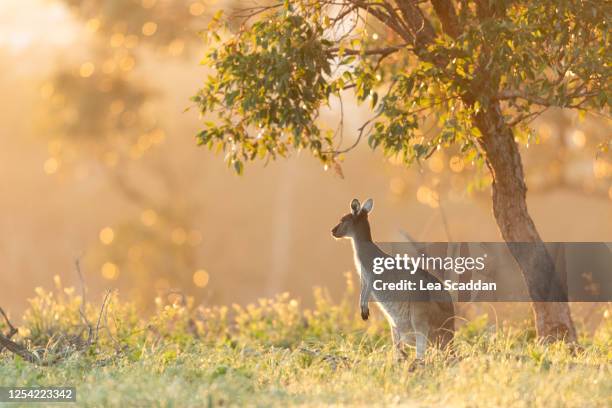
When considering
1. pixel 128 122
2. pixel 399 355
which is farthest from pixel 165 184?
pixel 399 355

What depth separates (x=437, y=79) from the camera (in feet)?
42.2

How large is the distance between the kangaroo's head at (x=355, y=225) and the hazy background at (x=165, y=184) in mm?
2770

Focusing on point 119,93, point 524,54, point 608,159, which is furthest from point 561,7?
point 119,93

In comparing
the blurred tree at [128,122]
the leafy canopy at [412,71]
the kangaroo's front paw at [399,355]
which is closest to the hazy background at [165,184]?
the blurred tree at [128,122]

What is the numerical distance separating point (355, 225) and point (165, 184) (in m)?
34.9

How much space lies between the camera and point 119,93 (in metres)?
37.0

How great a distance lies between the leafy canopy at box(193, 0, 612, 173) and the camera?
1201 cm

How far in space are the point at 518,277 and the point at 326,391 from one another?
224 inches

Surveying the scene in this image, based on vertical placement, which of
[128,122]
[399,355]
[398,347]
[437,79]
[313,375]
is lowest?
[313,375]

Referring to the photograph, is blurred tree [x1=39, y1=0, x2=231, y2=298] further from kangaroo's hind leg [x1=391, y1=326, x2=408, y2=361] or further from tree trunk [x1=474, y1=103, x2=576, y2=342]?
kangaroo's hind leg [x1=391, y1=326, x2=408, y2=361]

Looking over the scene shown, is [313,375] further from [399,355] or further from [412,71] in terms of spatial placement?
[412,71]

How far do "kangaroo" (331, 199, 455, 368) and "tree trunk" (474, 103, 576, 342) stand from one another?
178cm

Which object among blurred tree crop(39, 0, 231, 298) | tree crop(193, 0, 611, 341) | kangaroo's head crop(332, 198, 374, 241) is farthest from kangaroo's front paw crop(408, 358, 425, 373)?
blurred tree crop(39, 0, 231, 298)

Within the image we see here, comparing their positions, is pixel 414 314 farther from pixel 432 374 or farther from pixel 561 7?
pixel 561 7
